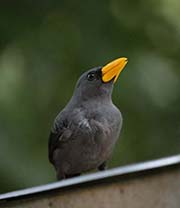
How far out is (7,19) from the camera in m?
7.86

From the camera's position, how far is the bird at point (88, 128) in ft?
14.8

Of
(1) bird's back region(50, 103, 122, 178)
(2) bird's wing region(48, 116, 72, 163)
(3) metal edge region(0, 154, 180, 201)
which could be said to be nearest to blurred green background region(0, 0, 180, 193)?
(2) bird's wing region(48, 116, 72, 163)

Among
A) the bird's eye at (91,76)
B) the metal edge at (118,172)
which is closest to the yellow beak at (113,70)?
the bird's eye at (91,76)

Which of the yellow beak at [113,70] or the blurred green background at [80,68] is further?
the blurred green background at [80,68]

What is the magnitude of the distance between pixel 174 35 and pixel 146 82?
0.96 metres

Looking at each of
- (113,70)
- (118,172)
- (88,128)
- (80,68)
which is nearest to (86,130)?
(88,128)

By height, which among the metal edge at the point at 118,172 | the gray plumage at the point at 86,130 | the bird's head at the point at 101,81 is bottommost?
the metal edge at the point at 118,172

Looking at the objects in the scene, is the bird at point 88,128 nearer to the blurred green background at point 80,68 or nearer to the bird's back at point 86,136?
the bird's back at point 86,136

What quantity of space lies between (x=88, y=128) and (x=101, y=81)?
374mm

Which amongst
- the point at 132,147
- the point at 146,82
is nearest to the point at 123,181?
the point at 146,82

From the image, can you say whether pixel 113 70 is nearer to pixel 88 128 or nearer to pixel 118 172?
pixel 88 128

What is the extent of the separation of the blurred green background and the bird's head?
2.12m

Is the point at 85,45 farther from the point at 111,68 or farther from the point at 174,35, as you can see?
the point at 111,68

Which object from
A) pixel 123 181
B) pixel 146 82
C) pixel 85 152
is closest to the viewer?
pixel 123 181
